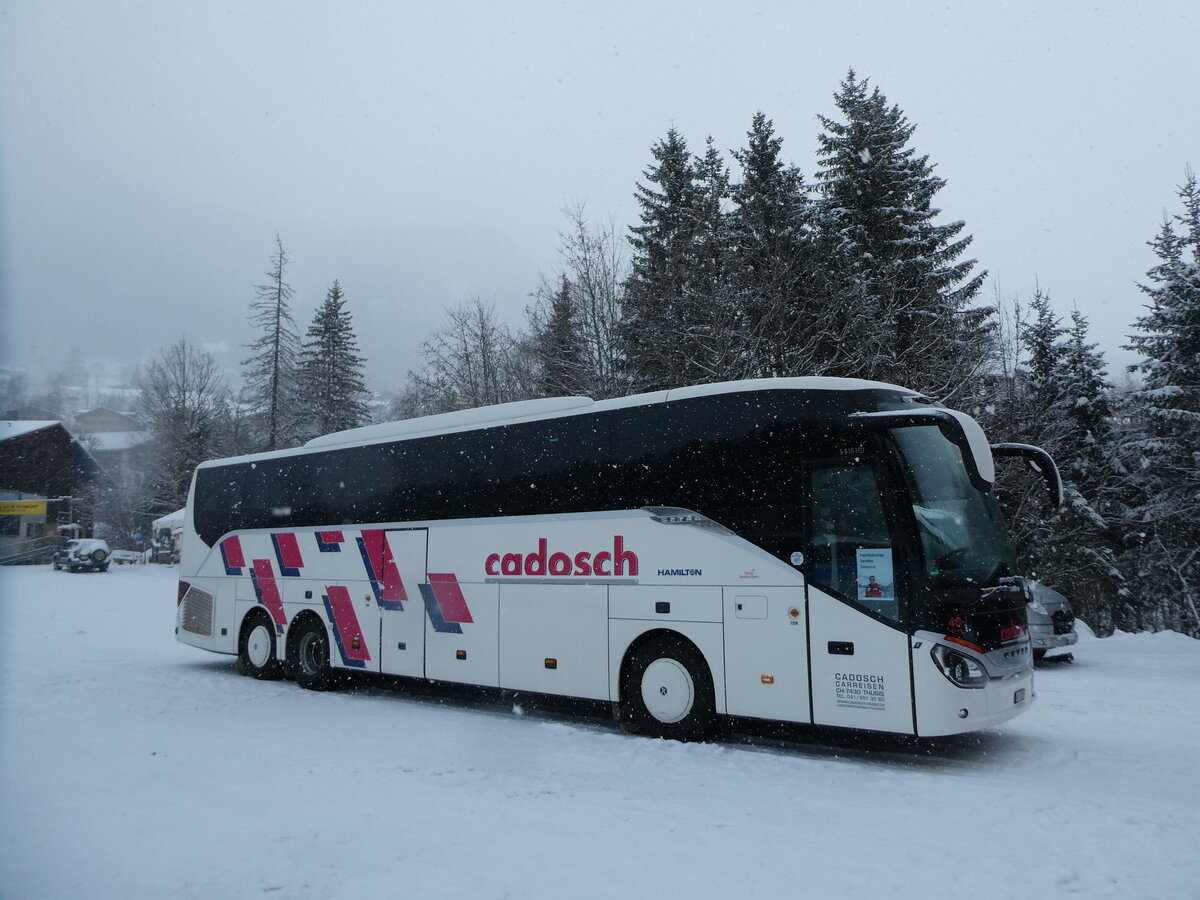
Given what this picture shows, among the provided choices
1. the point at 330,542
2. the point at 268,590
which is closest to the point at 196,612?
the point at 268,590

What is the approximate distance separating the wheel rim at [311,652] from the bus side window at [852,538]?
8.38 metres

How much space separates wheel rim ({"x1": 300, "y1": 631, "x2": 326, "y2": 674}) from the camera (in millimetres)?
12633

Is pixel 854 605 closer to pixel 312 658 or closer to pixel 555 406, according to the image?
pixel 555 406

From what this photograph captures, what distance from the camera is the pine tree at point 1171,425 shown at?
27.6m

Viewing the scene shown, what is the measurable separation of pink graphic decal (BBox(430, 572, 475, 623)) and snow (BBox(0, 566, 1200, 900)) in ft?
4.05

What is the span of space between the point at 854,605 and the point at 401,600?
654 cm

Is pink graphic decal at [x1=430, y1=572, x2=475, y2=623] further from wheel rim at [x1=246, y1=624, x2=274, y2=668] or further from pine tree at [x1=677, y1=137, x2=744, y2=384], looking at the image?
pine tree at [x1=677, y1=137, x2=744, y2=384]

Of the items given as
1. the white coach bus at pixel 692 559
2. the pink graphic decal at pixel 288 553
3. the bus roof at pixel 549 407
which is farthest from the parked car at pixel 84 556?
the white coach bus at pixel 692 559

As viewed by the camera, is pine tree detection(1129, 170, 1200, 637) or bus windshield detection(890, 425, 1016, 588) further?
pine tree detection(1129, 170, 1200, 637)

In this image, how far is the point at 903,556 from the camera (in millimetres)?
7113

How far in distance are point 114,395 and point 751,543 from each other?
4536 cm

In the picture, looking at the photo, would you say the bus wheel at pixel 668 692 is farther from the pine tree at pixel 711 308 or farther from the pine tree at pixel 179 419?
the pine tree at pixel 179 419

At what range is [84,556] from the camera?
40.0 meters

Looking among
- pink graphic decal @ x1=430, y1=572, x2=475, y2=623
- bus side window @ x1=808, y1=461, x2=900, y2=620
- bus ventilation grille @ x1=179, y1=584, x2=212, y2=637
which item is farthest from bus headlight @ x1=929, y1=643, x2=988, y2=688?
bus ventilation grille @ x1=179, y1=584, x2=212, y2=637
